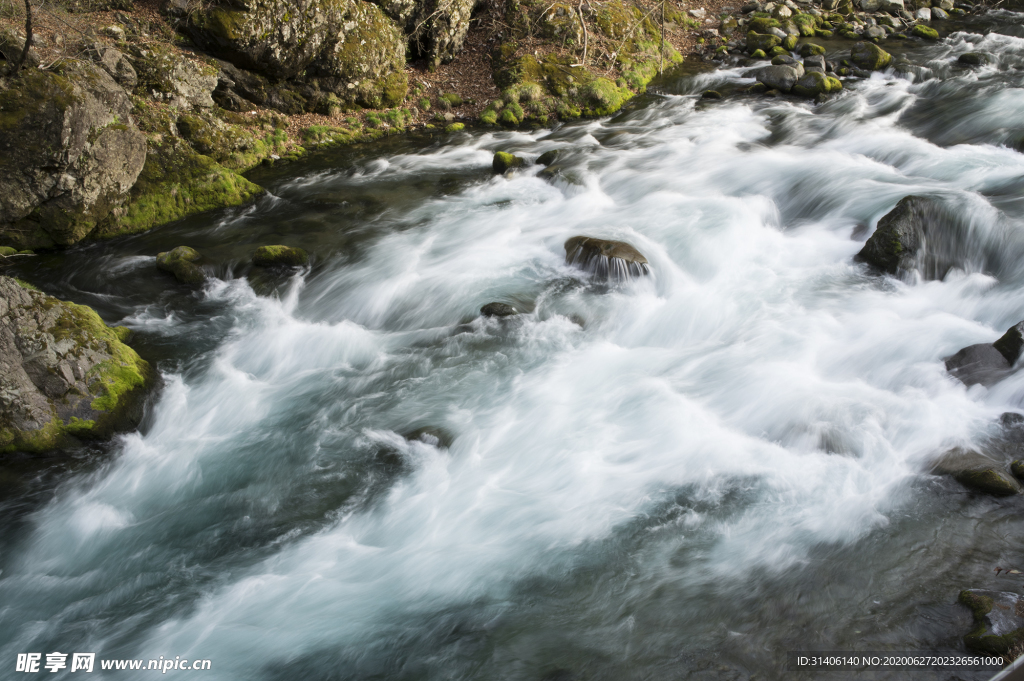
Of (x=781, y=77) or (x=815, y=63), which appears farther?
(x=815, y=63)

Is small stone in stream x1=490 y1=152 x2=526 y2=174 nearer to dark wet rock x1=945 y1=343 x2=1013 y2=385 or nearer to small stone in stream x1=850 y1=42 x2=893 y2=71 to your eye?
dark wet rock x1=945 y1=343 x2=1013 y2=385

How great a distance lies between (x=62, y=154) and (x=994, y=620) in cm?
1122

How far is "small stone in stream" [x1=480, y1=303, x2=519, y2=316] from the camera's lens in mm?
7980

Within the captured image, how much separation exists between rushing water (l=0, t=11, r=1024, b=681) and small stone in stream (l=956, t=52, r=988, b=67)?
520 centimetres

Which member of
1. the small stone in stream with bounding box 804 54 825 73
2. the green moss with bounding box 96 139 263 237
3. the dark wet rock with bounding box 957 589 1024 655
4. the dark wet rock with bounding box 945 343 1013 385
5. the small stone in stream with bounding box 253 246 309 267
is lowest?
the dark wet rock with bounding box 957 589 1024 655

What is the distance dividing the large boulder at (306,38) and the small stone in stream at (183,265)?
5416 millimetres

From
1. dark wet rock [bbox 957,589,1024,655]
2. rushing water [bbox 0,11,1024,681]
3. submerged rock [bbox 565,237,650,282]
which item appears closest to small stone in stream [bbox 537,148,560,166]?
rushing water [bbox 0,11,1024,681]

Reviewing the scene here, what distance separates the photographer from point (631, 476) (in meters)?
5.88

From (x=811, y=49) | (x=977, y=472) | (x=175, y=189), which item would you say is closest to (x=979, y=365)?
(x=977, y=472)

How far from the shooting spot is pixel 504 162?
11.9m

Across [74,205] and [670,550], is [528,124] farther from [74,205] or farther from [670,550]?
[670,550]

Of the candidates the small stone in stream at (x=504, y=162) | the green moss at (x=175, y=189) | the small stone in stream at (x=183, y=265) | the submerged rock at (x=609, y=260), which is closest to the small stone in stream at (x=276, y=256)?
the small stone in stream at (x=183, y=265)

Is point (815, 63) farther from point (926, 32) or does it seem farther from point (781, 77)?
point (926, 32)

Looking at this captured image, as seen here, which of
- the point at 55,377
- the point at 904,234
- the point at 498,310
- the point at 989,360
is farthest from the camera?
the point at 904,234
